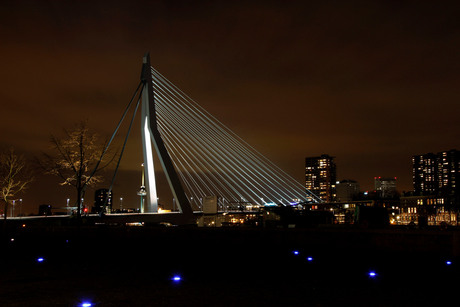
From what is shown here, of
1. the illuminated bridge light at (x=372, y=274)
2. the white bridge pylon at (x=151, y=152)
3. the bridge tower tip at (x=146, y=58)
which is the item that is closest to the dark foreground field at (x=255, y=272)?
the illuminated bridge light at (x=372, y=274)

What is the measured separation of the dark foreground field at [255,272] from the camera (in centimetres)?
878

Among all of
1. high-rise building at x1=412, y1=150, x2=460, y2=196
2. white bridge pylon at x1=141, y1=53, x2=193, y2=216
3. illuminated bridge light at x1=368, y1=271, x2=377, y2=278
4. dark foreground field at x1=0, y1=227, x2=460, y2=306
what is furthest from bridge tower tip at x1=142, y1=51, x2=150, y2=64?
high-rise building at x1=412, y1=150, x2=460, y2=196

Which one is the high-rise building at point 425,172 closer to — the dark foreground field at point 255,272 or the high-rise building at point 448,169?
the high-rise building at point 448,169

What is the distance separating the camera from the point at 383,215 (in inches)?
1227

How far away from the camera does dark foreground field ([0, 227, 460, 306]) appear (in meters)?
8.78

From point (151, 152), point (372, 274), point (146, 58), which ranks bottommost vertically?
point (372, 274)

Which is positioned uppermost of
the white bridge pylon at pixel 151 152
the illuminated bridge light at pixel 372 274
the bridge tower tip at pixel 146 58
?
the bridge tower tip at pixel 146 58

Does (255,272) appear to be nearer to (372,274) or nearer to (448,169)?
(372,274)

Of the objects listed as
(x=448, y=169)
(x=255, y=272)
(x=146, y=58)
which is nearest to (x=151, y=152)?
(x=146, y=58)

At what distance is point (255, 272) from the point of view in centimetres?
1260

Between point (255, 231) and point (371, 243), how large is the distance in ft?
18.9

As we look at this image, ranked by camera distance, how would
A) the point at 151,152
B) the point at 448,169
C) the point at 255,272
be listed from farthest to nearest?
the point at 448,169, the point at 151,152, the point at 255,272

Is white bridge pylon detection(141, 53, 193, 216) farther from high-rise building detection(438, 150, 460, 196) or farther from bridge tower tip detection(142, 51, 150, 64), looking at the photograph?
high-rise building detection(438, 150, 460, 196)

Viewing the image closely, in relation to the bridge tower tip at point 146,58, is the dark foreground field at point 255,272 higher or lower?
lower
